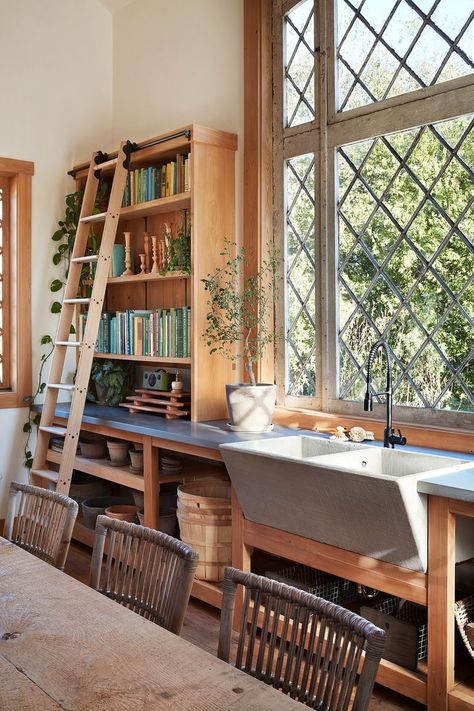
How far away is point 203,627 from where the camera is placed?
3.22m

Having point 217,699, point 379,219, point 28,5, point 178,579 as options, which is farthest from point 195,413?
point 28,5

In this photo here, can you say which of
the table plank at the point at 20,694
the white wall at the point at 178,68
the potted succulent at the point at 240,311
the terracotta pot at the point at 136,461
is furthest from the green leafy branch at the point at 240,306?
the table plank at the point at 20,694

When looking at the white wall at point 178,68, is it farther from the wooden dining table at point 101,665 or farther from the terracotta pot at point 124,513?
the wooden dining table at point 101,665

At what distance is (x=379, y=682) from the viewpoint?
8.34 feet

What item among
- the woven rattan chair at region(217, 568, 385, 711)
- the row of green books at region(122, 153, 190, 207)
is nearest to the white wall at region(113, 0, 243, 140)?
the row of green books at region(122, 153, 190, 207)

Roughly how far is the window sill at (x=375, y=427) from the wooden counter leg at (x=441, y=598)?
60 cm

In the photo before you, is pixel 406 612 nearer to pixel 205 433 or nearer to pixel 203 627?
pixel 203 627

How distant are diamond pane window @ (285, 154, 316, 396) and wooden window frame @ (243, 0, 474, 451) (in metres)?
0.06

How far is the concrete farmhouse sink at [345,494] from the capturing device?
7.58ft

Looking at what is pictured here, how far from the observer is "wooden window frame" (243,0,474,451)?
3.02 m

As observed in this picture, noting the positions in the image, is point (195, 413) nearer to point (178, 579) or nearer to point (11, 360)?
point (11, 360)

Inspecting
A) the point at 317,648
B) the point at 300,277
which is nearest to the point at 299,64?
the point at 300,277

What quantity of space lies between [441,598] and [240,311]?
193cm

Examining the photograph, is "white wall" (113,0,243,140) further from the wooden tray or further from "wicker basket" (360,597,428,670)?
"wicker basket" (360,597,428,670)
